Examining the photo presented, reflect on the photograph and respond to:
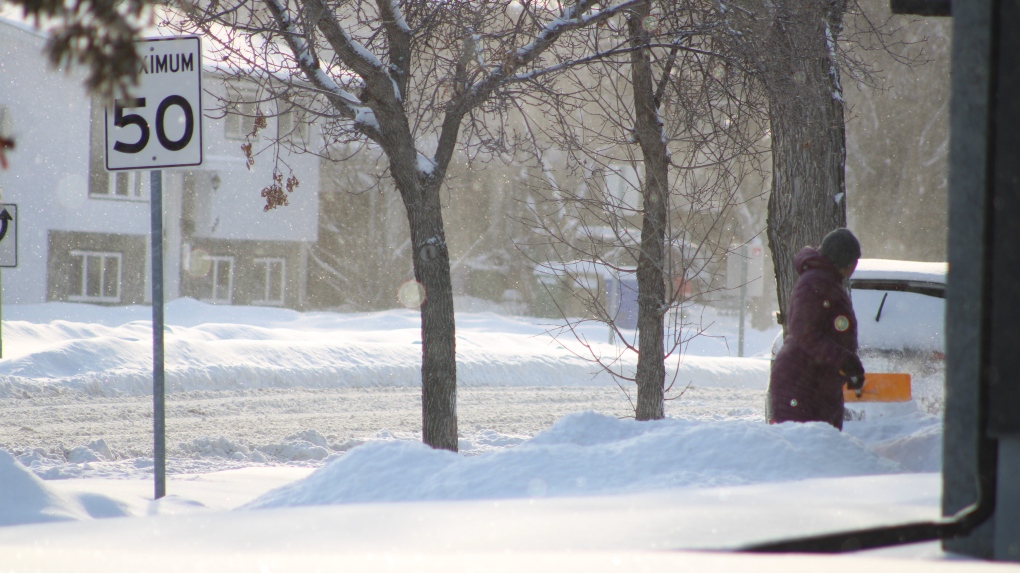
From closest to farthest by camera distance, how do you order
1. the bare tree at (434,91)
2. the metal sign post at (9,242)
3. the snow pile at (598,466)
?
the snow pile at (598,466), the bare tree at (434,91), the metal sign post at (9,242)

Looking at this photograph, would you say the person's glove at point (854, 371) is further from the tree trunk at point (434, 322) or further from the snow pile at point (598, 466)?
the tree trunk at point (434, 322)

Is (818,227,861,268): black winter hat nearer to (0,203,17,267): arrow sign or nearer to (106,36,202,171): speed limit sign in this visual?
(106,36,202,171): speed limit sign

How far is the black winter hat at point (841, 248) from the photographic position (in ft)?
17.8

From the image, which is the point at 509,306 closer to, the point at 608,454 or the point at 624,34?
the point at 624,34

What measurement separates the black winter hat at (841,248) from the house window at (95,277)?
28079 millimetres

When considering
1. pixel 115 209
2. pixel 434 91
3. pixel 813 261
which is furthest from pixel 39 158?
pixel 813 261

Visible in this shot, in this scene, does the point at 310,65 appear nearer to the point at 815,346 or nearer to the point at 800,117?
the point at 800,117

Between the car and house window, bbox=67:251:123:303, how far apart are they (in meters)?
27.4

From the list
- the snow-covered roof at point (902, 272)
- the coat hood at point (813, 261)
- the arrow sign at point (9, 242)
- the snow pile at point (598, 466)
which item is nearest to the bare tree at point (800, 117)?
the snow-covered roof at point (902, 272)

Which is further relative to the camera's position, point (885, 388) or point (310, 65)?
point (310, 65)

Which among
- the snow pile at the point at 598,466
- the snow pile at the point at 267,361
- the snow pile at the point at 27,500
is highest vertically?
the snow pile at the point at 598,466

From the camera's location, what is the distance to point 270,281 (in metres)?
33.6

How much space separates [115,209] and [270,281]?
20.4 ft

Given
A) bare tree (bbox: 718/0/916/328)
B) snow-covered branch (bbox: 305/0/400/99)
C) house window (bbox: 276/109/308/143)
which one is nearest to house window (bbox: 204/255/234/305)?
house window (bbox: 276/109/308/143)
